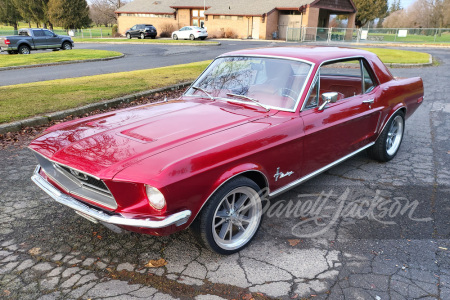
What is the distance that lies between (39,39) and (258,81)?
2239 cm

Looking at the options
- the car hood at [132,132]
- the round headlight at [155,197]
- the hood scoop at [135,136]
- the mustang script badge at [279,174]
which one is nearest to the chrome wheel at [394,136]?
the mustang script badge at [279,174]

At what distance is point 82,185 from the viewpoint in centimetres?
281

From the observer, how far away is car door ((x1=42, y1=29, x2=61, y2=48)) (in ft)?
72.9

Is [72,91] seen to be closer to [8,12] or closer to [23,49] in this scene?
[23,49]

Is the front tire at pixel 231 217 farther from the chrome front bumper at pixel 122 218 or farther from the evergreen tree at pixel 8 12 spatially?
→ the evergreen tree at pixel 8 12

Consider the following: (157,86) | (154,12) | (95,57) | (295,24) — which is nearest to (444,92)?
(157,86)

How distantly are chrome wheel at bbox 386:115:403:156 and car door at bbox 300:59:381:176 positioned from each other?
0.71m

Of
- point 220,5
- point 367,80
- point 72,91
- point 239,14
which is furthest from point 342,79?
point 220,5

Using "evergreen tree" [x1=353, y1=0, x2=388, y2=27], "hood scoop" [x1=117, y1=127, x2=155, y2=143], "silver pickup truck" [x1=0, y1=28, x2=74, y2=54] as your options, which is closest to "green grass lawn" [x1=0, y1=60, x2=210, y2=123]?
"hood scoop" [x1=117, y1=127, x2=155, y2=143]

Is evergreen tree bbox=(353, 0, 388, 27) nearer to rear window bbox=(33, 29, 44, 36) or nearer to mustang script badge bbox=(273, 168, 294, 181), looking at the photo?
rear window bbox=(33, 29, 44, 36)

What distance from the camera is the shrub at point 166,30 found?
44.9m

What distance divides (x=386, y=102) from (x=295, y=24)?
39947 millimetres

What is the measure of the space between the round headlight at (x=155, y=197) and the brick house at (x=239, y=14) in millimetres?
41155

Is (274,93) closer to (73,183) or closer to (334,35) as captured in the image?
(73,183)
